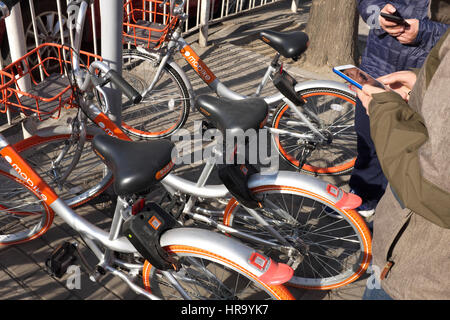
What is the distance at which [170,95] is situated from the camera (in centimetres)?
456

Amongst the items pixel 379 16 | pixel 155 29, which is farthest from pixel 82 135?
pixel 379 16

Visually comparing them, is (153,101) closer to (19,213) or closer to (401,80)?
(19,213)

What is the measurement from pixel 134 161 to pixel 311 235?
188 centimetres

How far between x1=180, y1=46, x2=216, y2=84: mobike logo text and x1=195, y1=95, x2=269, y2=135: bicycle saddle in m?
1.85

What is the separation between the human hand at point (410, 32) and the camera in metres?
2.72

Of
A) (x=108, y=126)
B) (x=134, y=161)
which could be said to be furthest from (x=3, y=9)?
(x=134, y=161)

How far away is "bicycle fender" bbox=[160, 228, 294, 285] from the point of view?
2.18m

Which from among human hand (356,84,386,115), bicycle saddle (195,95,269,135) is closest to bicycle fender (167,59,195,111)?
bicycle saddle (195,95,269,135)

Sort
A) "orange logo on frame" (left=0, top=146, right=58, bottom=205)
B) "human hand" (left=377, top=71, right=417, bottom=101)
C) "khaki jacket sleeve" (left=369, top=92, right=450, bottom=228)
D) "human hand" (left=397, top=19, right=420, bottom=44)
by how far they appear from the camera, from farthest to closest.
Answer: "human hand" (left=397, top=19, right=420, bottom=44), "orange logo on frame" (left=0, top=146, right=58, bottom=205), "human hand" (left=377, top=71, right=417, bottom=101), "khaki jacket sleeve" (left=369, top=92, right=450, bottom=228)

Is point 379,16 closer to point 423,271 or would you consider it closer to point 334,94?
point 334,94

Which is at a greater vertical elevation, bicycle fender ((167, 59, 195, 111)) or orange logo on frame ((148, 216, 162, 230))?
orange logo on frame ((148, 216, 162, 230))

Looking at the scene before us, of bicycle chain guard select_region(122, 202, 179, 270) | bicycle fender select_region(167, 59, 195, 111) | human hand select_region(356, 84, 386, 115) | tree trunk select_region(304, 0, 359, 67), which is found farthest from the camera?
tree trunk select_region(304, 0, 359, 67)

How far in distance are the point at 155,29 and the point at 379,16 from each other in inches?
84.9

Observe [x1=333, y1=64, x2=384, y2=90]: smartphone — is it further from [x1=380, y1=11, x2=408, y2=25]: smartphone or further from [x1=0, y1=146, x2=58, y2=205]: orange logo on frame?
[x1=0, y1=146, x2=58, y2=205]: orange logo on frame
